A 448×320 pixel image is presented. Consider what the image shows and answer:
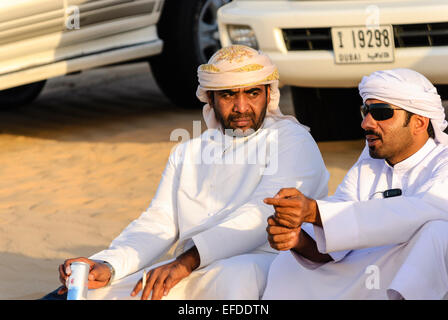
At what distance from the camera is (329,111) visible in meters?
7.74

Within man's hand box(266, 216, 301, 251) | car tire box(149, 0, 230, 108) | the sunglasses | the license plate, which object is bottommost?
car tire box(149, 0, 230, 108)

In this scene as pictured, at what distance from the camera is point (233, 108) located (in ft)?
14.7

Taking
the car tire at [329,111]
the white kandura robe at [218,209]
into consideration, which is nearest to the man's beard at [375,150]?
the white kandura robe at [218,209]

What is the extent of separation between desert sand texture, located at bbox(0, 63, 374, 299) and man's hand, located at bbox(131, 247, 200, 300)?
4.41 feet

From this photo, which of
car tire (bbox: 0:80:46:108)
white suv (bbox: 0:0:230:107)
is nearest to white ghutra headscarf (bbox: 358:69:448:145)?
white suv (bbox: 0:0:230:107)

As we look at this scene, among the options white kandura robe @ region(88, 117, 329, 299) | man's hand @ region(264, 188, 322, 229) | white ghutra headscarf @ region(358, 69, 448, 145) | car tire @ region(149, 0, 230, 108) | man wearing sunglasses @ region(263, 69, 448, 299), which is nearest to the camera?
man's hand @ region(264, 188, 322, 229)

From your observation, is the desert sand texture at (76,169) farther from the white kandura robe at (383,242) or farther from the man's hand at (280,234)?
the man's hand at (280,234)

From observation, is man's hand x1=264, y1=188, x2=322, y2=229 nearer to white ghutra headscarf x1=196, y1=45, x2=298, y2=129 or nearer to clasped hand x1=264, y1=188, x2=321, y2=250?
clasped hand x1=264, y1=188, x2=321, y2=250

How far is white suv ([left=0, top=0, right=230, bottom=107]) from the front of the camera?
25.3ft

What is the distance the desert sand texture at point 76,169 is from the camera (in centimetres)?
601

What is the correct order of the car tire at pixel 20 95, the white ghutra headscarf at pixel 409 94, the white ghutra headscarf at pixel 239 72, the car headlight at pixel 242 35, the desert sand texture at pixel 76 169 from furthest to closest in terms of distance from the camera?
the car tire at pixel 20 95 < the car headlight at pixel 242 35 < the desert sand texture at pixel 76 169 < the white ghutra headscarf at pixel 239 72 < the white ghutra headscarf at pixel 409 94

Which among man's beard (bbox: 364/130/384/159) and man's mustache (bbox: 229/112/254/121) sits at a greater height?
man's mustache (bbox: 229/112/254/121)

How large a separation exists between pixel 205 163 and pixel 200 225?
302 millimetres
